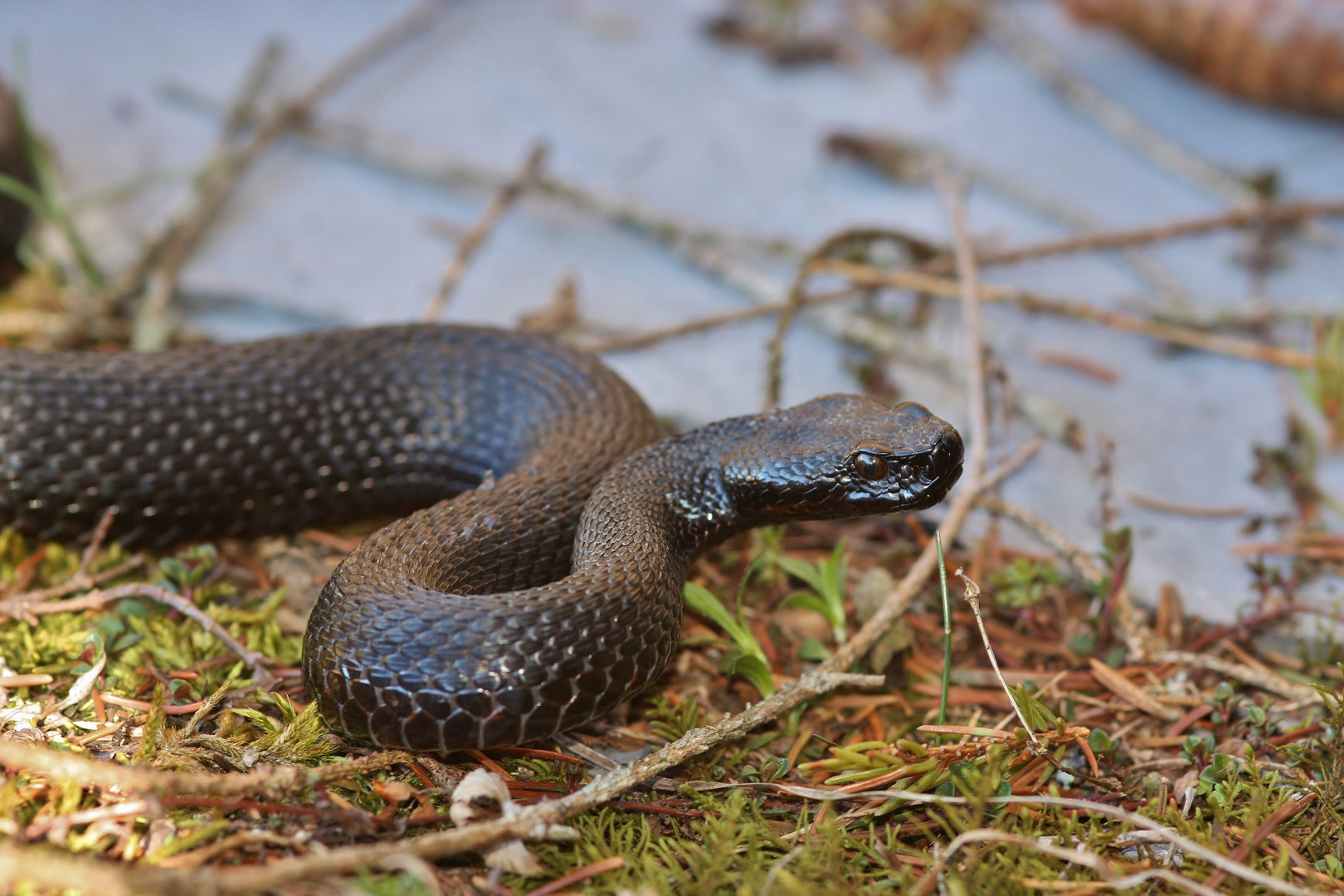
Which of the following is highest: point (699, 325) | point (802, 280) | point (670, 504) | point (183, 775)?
point (802, 280)

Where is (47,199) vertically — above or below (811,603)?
above

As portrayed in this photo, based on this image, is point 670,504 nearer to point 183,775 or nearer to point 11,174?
point 183,775

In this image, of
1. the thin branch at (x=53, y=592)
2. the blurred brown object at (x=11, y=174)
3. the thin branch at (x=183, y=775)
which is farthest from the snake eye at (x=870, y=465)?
the blurred brown object at (x=11, y=174)

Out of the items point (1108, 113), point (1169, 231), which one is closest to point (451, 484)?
point (1169, 231)

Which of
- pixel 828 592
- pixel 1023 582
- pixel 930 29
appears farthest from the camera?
pixel 930 29

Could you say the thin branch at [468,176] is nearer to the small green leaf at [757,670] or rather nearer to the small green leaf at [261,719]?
the small green leaf at [757,670]

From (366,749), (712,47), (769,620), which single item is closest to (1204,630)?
(769,620)

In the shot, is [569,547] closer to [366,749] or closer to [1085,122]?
[366,749]
